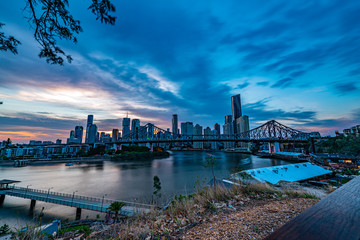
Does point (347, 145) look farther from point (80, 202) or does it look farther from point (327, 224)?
point (80, 202)

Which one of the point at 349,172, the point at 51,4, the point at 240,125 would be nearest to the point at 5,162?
the point at 51,4

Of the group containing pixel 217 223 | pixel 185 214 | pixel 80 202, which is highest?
pixel 217 223

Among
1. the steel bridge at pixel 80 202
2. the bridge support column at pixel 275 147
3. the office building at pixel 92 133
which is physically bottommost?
the steel bridge at pixel 80 202

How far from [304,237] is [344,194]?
1.09 metres

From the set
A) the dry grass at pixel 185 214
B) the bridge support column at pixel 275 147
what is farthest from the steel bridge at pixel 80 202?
the bridge support column at pixel 275 147

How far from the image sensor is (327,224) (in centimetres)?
80

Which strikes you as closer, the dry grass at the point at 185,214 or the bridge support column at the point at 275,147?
the dry grass at the point at 185,214

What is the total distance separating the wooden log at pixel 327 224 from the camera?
70 centimetres

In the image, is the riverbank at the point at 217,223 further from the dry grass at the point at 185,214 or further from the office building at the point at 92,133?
the office building at the point at 92,133

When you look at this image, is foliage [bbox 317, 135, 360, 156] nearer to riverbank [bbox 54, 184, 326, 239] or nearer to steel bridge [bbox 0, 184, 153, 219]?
riverbank [bbox 54, 184, 326, 239]

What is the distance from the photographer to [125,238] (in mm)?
2984

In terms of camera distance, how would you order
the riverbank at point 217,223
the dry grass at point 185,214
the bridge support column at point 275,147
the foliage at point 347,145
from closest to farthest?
the riverbank at point 217,223, the dry grass at point 185,214, the foliage at point 347,145, the bridge support column at point 275,147

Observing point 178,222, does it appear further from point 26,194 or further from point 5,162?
point 5,162

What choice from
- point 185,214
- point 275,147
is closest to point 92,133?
point 275,147
